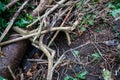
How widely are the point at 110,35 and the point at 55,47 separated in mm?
790

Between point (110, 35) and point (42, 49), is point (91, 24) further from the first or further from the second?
point (42, 49)

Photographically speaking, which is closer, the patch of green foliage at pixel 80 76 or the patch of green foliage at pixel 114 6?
the patch of green foliage at pixel 80 76

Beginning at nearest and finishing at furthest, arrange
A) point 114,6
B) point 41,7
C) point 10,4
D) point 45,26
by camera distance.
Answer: point 45,26
point 114,6
point 10,4
point 41,7

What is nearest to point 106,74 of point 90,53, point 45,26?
point 90,53

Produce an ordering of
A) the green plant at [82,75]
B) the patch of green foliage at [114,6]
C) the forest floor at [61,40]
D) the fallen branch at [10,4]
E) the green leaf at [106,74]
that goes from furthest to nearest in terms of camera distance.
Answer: the fallen branch at [10,4], the patch of green foliage at [114,6], the forest floor at [61,40], the green plant at [82,75], the green leaf at [106,74]

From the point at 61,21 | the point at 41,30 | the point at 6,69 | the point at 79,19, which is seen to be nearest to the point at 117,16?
the point at 79,19

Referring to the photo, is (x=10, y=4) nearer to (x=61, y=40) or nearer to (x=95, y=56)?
(x=61, y=40)

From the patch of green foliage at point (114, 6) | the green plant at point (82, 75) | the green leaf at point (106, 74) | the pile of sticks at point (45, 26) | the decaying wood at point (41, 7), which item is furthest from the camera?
the decaying wood at point (41, 7)

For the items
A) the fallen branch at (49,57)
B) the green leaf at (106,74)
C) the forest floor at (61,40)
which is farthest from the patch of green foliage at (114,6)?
the fallen branch at (49,57)

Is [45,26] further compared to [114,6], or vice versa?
[114,6]

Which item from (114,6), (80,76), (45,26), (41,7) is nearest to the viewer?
(80,76)

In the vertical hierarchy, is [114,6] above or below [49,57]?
above

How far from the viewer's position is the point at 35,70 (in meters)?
3.17

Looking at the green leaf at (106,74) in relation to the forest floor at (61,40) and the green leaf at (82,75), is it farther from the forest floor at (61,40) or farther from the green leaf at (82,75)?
the green leaf at (82,75)
